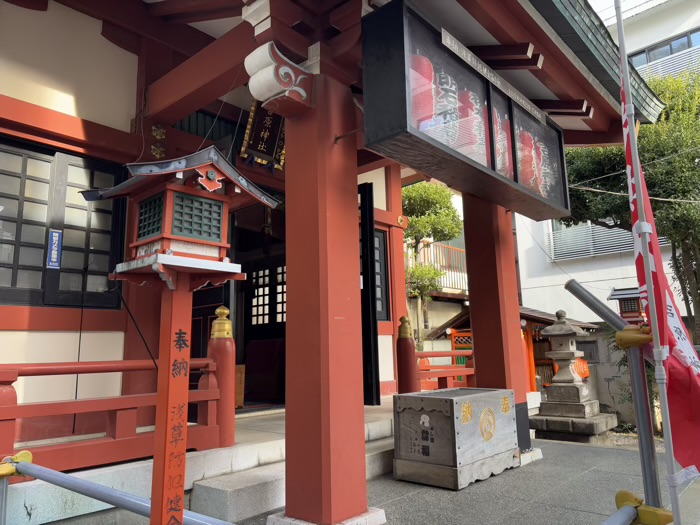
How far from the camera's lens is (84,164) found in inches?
212

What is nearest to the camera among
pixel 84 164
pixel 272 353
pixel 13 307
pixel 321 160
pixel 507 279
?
pixel 321 160

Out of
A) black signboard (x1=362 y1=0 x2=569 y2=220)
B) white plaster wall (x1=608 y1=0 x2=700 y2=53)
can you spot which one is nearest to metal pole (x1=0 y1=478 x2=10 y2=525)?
black signboard (x1=362 y1=0 x2=569 y2=220)

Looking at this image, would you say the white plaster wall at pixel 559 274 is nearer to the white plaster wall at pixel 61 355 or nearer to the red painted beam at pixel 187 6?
the red painted beam at pixel 187 6

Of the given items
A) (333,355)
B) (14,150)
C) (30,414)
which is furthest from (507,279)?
(14,150)

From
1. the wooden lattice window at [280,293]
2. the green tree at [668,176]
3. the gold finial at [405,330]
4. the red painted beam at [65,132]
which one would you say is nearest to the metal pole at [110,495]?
the red painted beam at [65,132]

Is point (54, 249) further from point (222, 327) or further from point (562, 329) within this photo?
point (562, 329)

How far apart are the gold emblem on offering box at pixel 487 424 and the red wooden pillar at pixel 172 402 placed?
319 centimetres

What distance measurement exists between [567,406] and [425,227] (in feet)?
25.6

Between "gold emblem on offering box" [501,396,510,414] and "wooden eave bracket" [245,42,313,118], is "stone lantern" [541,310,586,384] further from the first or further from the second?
"wooden eave bracket" [245,42,313,118]

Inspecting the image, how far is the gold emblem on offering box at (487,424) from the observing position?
4.98 meters

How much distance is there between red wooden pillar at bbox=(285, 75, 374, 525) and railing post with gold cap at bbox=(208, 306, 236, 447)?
42.1 inches

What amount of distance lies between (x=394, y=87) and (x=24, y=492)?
3.73m

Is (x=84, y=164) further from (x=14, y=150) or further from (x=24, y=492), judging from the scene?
(x=24, y=492)

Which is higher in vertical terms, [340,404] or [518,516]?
[340,404]
